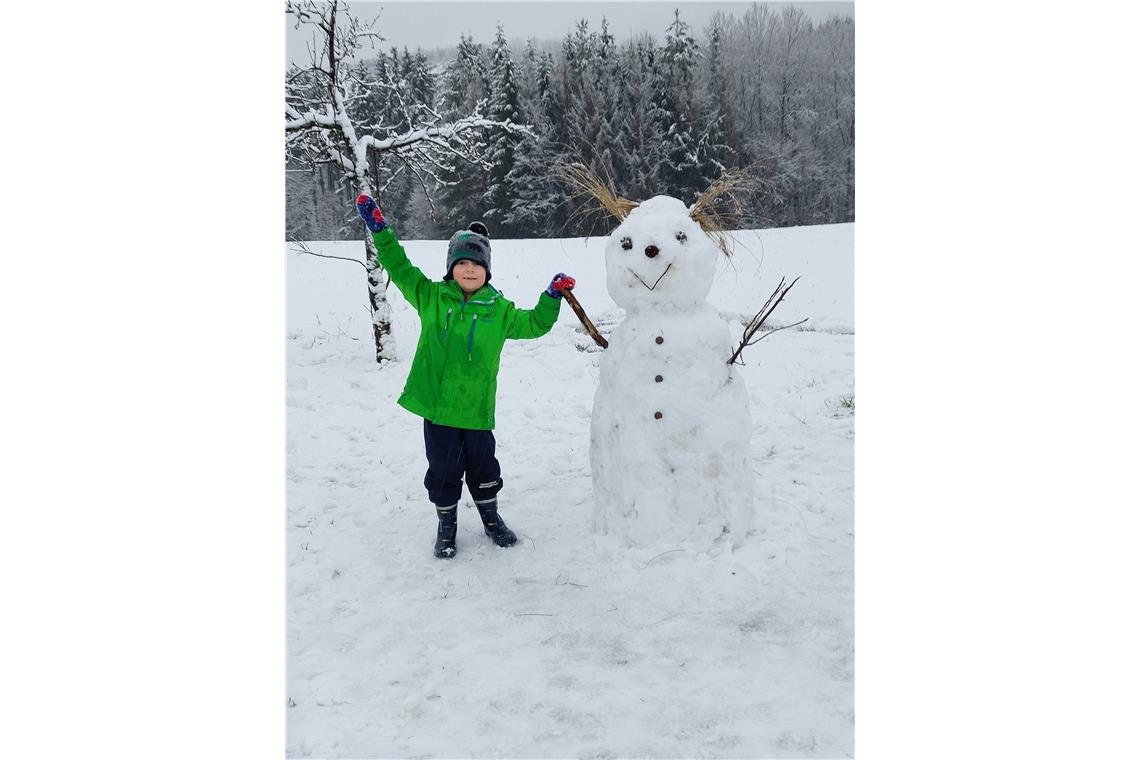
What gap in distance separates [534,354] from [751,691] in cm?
614

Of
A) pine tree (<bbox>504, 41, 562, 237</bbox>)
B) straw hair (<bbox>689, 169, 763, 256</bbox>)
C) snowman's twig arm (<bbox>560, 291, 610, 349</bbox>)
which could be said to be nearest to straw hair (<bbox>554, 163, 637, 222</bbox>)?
straw hair (<bbox>689, 169, 763, 256</bbox>)

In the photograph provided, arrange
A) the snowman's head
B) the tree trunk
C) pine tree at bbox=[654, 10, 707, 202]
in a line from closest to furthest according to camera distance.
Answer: the snowman's head < the tree trunk < pine tree at bbox=[654, 10, 707, 202]

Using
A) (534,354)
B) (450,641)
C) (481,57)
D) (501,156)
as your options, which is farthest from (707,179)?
(450,641)

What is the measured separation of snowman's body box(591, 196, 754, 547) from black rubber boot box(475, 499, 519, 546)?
638 mm

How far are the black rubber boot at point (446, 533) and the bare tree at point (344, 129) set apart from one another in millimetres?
4685

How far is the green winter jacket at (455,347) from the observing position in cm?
330

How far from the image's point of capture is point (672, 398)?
10.6ft

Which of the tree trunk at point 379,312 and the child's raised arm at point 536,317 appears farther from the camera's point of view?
the tree trunk at point 379,312

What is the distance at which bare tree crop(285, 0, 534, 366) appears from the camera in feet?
24.3

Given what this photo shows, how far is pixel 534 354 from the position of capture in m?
8.27

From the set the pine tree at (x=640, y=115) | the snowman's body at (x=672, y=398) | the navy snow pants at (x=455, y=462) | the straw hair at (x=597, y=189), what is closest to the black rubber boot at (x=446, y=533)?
the navy snow pants at (x=455, y=462)

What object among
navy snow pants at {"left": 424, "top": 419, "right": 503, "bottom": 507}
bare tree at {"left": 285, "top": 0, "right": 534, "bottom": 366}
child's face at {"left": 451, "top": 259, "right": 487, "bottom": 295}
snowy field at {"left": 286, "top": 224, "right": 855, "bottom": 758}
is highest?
bare tree at {"left": 285, "top": 0, "right": 534, "bottom": 366}

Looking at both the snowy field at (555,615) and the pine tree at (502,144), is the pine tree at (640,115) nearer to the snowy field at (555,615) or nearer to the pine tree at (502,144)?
the pine tree at (502,144)

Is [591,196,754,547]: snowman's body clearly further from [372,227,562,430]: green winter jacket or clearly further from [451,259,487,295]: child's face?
[451,259,487,295]: child's face
